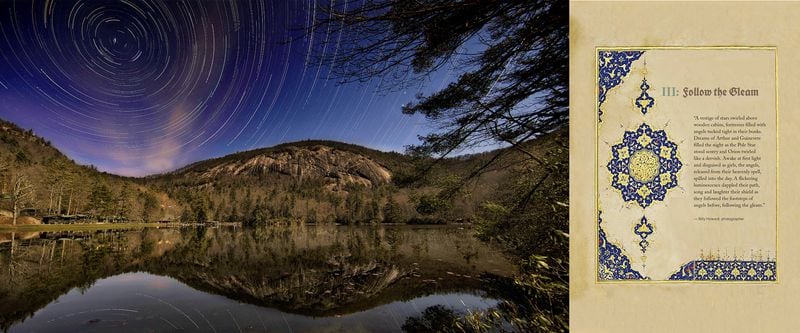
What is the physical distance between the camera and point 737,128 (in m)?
2.18

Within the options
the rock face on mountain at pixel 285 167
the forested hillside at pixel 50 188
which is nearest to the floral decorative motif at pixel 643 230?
the forested hillside at pixel 50 188

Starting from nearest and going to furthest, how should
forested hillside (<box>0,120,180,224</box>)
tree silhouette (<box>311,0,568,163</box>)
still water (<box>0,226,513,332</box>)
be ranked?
1. tree silhouette (<box>311,0,568,163</box>)
2. still water (<box>0,226,513,332</box>)
3. forested hillside (<box>0,120,180,224</box>)

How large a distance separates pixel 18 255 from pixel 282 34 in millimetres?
9237

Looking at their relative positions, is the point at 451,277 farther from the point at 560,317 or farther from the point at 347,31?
the point at 347,31

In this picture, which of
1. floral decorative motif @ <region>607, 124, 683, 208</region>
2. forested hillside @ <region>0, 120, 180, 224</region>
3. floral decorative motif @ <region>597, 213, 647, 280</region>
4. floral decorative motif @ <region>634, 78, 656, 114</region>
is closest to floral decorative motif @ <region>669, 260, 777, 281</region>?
floral decorative motif @ <region>597, 213, 647, 280</region>

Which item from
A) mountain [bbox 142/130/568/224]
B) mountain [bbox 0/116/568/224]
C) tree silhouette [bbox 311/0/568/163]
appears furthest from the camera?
mountain [bbox 142/130/568/224]

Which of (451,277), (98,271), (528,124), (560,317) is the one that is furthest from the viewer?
(98,271)

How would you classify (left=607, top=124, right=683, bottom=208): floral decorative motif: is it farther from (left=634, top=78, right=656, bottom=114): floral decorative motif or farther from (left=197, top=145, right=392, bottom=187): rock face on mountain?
(left=197, top=145, right=392, bottom=187): rock face on mountain

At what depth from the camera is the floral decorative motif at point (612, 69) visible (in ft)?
7.16

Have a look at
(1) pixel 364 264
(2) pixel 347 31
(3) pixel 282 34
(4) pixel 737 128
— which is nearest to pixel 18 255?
(1) pixel 364 264

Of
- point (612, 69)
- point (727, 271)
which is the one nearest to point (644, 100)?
point (612, 69)

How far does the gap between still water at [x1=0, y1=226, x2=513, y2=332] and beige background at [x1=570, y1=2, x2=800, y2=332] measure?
244 centimetres

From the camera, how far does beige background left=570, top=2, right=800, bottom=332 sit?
214 centimetres

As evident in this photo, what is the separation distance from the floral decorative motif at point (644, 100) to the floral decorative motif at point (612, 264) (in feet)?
2.64
